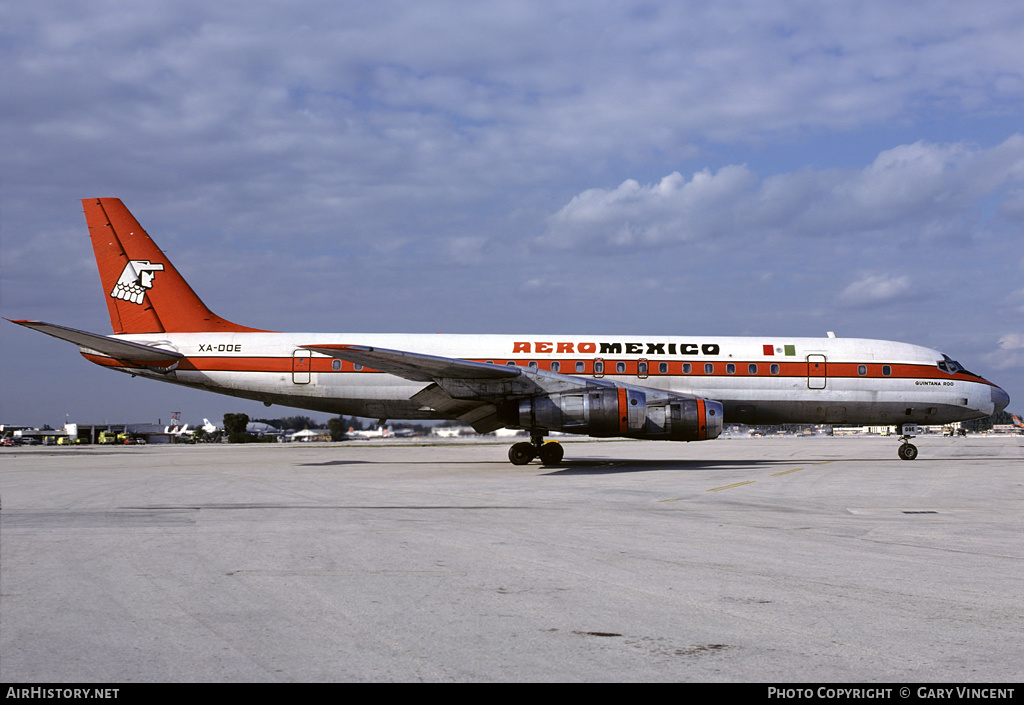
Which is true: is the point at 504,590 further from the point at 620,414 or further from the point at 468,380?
the point at 468,380

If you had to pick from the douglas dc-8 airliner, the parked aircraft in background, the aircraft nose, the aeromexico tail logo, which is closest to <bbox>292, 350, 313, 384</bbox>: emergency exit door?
the douglas dc-8 airliner

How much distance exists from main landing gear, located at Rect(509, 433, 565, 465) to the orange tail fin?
971 cm

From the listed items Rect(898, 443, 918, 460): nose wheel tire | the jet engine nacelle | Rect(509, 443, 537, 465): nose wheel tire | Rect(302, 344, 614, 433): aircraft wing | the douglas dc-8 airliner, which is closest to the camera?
Rect(302, 344, 614, 433): aircraft wing

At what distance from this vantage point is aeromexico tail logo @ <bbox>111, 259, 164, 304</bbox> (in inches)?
1045

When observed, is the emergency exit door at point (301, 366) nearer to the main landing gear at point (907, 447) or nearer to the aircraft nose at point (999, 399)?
the main landing gear at point (907, 447)

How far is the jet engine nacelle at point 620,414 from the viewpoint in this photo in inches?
836

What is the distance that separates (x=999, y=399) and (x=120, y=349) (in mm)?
28841

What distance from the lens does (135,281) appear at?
2653 cm

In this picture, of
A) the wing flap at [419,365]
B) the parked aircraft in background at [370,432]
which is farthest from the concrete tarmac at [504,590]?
the parked aircraft in background at [370,432]

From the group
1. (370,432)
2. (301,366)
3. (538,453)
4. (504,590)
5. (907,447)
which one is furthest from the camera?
(370,432)

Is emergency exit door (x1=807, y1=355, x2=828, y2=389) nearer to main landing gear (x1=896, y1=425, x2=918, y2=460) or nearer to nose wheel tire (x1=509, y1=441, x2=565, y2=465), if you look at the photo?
main landing gear (x1=896, y1=425, x2=918, y2=460)

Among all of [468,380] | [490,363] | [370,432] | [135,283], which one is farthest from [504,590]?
[370,432]

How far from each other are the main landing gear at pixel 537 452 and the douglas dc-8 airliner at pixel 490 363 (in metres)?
0.04
